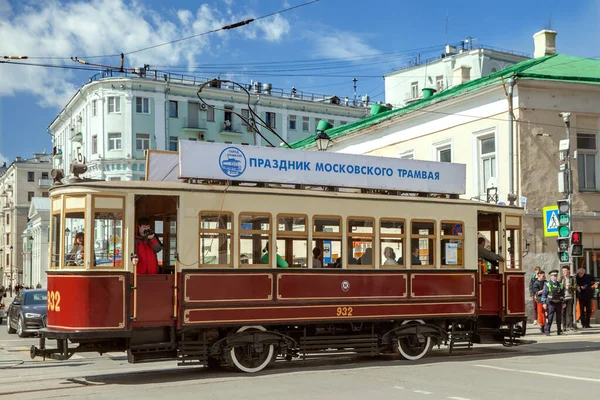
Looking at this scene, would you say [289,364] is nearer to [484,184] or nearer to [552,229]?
[552,229]

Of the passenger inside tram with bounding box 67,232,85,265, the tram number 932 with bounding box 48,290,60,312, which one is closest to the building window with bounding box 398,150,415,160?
the passenger inside tram with bounding box 67,232,85,265

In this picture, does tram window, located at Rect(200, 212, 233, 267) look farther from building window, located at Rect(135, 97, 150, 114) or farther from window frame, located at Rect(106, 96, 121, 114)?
window frame, located at Rect(106, 96, 121, 114)

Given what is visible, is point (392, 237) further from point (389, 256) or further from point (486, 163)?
point (486, 163)

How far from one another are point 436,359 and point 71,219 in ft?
22.8

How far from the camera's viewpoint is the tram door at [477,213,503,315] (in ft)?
54.8

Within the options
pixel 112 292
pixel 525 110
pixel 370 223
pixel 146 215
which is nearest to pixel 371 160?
pixel 370 223

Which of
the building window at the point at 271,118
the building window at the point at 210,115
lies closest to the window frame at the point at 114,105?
the building window at the point at 210,115

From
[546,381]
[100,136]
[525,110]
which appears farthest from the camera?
[100,136]

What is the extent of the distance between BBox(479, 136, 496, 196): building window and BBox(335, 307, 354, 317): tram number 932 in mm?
12418

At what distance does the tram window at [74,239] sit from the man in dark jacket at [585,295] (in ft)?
48.3

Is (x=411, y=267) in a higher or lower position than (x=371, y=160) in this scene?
lower

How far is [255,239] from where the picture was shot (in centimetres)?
1405

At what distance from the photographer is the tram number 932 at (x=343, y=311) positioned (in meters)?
14.7

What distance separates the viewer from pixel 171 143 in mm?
64562
